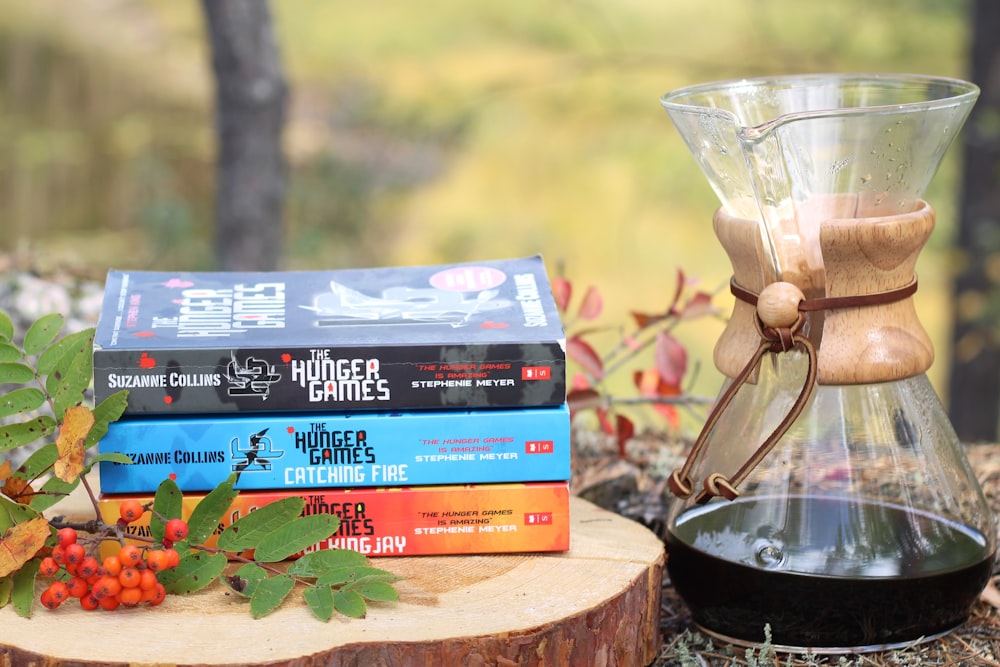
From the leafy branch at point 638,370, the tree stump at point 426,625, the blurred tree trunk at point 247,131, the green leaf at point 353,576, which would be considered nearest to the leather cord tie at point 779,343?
the tree stump at point 426,625

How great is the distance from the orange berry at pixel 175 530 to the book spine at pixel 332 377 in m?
0.12

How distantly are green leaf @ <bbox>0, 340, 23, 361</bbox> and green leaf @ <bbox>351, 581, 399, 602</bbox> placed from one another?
454 millimetres

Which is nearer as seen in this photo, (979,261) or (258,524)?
(258,524)

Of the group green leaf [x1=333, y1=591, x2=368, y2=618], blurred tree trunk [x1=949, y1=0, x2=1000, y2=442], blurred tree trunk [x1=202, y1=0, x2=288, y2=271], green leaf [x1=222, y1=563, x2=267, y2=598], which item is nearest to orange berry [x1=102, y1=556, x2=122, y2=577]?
green leaf [x1=222, y1=563, x2=267, y2=598]

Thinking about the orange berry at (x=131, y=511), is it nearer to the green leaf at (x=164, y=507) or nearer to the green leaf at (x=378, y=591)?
the green leaf at (x=164, y=507)

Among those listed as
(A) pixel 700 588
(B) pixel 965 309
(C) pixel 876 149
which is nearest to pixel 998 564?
(A) pixel 700 588

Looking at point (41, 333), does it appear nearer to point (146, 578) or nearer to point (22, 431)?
point (22, 431)

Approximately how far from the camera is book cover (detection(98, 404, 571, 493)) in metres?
1.15

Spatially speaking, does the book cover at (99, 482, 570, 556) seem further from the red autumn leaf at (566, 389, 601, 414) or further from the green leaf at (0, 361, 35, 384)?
the red autumn leaf at (566, 389, 601, 414)

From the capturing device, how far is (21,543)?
1.06 metres

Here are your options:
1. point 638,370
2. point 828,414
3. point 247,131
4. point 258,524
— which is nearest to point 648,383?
point 638,370

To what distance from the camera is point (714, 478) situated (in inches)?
45.3

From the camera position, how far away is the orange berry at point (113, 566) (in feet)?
3.38

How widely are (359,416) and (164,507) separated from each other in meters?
0.23
